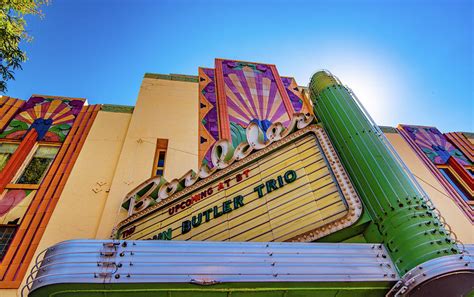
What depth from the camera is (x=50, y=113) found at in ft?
40.0

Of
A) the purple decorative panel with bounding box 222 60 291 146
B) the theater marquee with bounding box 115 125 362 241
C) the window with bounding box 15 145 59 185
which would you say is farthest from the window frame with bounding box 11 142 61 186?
the purple decorative panel with bounding box 222 60 291 146

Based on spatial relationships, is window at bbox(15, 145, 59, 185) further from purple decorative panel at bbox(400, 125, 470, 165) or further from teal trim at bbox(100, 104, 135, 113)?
purple decorative panel at bbox(400, 125, 470, 165)

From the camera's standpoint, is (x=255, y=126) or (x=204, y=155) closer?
(x=255, y=126)

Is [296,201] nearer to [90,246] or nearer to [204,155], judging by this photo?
[90,246]

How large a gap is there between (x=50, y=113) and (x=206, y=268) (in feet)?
37.2

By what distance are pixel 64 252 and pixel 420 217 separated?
4.14 meters

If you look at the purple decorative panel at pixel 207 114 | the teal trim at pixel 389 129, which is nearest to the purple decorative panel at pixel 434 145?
the teal trim at pixel 389 129

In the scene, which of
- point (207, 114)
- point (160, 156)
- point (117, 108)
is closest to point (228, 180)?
point (160, 156)

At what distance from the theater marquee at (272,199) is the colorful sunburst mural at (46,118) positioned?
6.67 metres

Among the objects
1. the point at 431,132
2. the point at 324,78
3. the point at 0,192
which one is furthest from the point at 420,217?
the point at 431,132

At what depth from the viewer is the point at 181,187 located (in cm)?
734

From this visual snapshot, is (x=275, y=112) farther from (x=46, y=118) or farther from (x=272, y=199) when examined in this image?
(x=46, y=118)

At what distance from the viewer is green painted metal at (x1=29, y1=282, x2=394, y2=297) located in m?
3.29

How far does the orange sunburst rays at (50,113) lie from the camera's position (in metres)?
11.9
